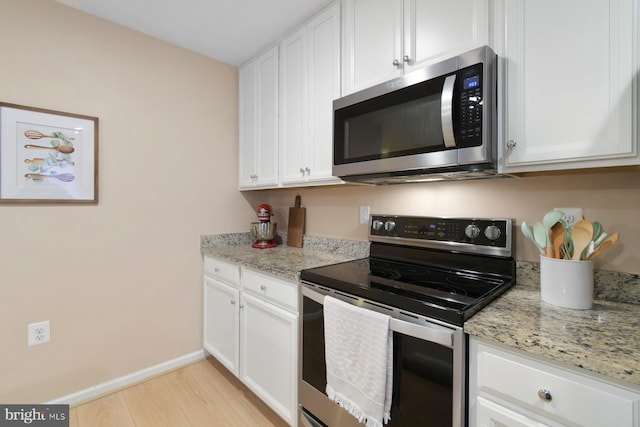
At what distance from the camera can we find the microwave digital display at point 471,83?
1.06 metres

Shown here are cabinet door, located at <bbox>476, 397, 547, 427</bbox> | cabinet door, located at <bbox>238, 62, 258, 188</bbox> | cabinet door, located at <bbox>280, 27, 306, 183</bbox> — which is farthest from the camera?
cabinet door, located at <bbox>238, 62, 258, 188</bbox>

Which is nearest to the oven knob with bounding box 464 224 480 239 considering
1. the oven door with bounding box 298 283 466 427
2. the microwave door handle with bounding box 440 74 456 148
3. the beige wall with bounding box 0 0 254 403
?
the microwave door handle with bounding box 440 74 456 148

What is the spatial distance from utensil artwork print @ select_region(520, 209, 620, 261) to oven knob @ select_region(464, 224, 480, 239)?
26cm

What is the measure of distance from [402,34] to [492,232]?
97cm

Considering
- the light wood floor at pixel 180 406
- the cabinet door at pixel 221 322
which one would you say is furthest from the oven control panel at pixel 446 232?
the light wood floor at pixel 180 406

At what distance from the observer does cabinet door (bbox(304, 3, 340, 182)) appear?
1650 millimetres

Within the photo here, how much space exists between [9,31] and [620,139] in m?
2.72

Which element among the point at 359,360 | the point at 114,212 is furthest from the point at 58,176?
the point at 359,360

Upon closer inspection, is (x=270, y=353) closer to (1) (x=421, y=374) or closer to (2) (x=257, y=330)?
(2) (x=257, y=330)

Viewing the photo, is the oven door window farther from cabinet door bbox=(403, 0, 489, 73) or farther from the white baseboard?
the white baseboard

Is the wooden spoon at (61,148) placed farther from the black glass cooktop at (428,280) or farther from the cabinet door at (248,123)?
the black glass cooktop at (428,280)

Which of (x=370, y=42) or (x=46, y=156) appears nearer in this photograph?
(x=370, y=42)

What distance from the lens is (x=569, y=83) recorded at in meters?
0.95

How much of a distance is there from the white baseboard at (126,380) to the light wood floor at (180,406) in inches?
1.3
